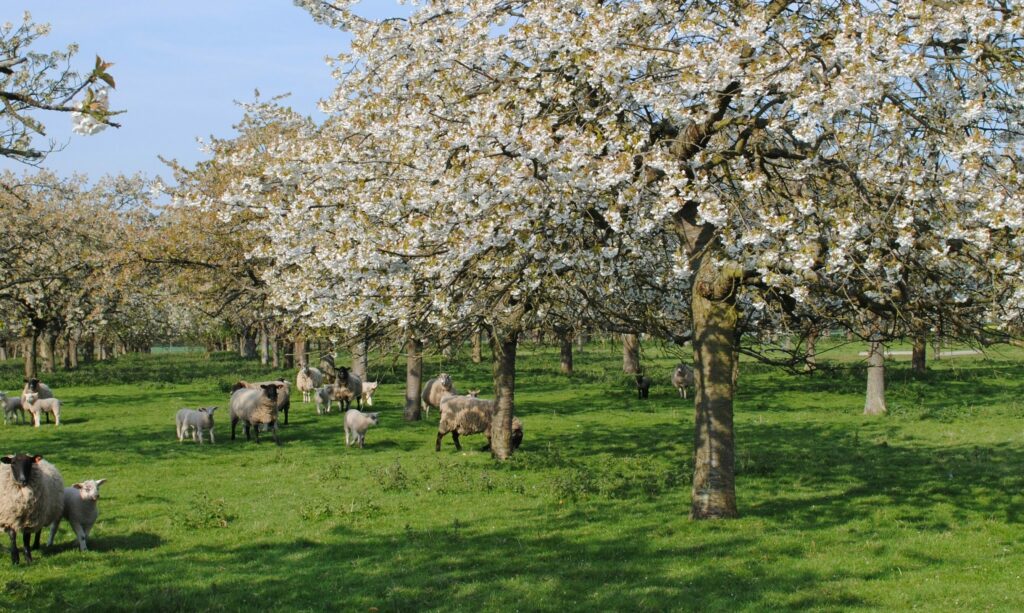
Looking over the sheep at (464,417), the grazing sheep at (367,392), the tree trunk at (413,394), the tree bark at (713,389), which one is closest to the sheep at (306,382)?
the grazing sheep at (367,392)

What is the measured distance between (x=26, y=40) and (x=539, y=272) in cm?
790

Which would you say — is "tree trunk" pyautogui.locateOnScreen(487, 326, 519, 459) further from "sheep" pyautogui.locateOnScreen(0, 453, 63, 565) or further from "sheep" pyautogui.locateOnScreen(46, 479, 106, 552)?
"sheep" pyautogui.locateOnScreen(0, 453, 63, 565)

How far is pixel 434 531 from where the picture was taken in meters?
14.9

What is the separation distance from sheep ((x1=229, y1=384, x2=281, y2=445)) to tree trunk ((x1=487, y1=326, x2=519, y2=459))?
281 inches

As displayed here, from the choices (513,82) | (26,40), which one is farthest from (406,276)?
(26,40)

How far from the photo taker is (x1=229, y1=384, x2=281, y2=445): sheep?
85.8 ft

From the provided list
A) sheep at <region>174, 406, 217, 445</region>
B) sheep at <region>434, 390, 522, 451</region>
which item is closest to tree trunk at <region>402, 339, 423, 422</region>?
sheep at <region>434, 390, 522, 451</region>

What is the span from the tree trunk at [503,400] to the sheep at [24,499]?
36.1 ft

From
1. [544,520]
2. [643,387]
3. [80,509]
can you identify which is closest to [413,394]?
[643,387]

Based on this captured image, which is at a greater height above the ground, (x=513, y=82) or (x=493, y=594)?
(x=513, y=82)

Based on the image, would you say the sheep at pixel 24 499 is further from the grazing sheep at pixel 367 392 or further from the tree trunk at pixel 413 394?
the grazing sheep at pixel 367 392

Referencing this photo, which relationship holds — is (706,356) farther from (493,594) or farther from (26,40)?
(26,40)

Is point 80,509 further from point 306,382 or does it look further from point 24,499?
point 306,382

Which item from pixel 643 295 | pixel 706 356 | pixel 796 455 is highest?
pixel 643 295
